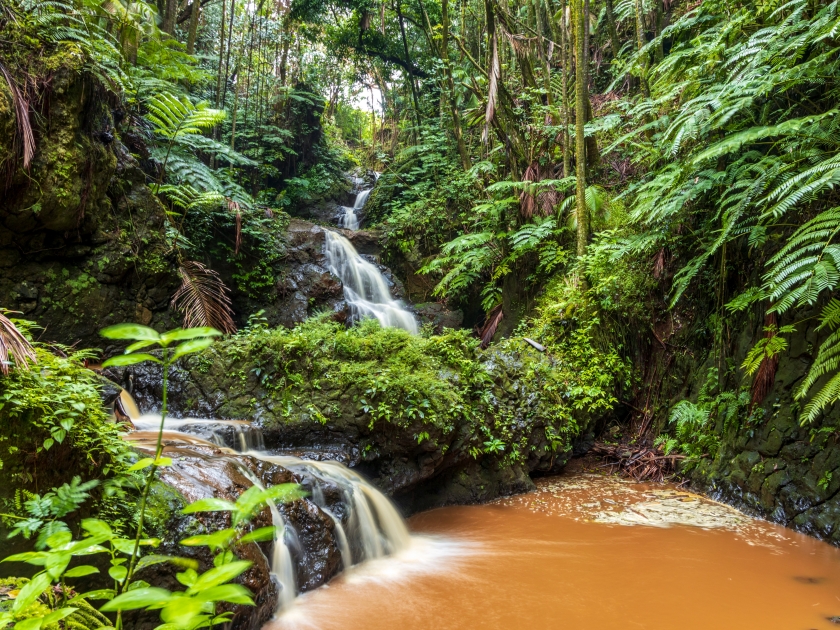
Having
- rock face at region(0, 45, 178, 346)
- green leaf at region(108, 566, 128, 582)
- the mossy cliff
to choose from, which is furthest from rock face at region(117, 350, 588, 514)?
green leaf at region(108, 566, 128, 582)

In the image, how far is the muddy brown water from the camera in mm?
3213

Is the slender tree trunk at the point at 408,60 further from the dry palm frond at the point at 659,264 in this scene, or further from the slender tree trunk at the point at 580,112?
the dry palm frond at the point at 659,264

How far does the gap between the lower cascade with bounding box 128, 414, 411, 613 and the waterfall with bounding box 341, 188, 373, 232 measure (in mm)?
9291

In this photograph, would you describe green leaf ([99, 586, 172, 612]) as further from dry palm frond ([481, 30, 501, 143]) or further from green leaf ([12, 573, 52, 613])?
dry palm frond ([481, 30, 501, 143])

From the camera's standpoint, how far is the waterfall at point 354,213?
47.0 feet

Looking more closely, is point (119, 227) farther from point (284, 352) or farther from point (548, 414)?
point (548, 414)

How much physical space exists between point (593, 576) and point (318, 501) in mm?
2330

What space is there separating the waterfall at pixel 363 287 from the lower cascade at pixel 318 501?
5.06 m

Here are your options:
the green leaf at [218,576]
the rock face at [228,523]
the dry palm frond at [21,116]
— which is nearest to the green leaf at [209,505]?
the green leaf at [218,576]

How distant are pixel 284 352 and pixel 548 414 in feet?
11.2

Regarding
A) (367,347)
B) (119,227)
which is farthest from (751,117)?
(119,227)

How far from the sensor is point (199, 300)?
7324 millimetres

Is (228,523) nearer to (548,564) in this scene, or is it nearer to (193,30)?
(548,564)

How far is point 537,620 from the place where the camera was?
10.4 ft
